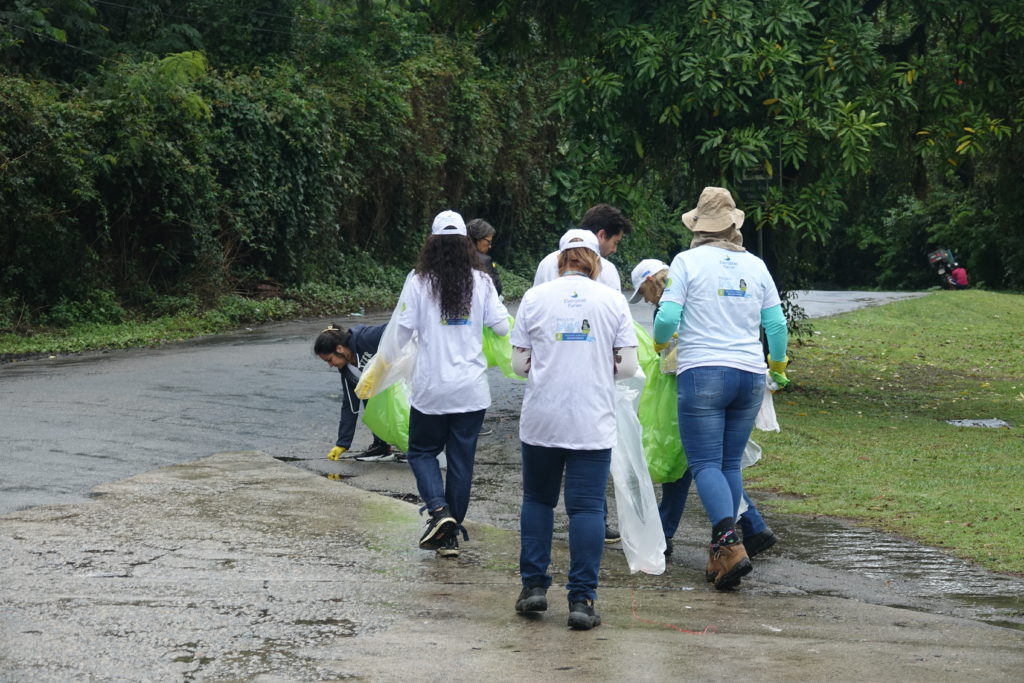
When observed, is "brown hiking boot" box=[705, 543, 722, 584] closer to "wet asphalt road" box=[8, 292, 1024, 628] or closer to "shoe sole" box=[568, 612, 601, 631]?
"wet asphalt road" box=[8, 292, 1024, 628]

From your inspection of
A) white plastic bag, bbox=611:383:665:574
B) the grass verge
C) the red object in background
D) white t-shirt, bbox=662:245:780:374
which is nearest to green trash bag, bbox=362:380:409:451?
white plastic bag, bbox=611:383:665:574

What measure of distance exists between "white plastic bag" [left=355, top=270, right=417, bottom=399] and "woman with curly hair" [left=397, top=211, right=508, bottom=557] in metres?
0.36

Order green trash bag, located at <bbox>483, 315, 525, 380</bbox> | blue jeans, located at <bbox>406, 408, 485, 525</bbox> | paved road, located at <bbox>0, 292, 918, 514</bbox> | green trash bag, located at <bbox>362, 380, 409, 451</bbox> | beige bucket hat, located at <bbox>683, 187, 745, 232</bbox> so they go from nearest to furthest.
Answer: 1. beige bucket hat, located at <bbox>683, 187, 745, 232</bbox>
2. blue jeans, located at <bbox>406, 408, 485, 525</bbox>
3. green trash bag, located at <bbox>483, 315, 525, 380</bbox>
4. green trash bag, located at <bbox>362, 380, 409, 451</bbox>
5. paved road, located at <bbox>0, 292, 918, 514</bbox>

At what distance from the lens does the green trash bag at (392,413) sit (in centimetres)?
841

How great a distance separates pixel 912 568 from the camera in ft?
21.8

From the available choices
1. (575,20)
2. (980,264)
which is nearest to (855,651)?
(575,20)

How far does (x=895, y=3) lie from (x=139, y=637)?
416 inches

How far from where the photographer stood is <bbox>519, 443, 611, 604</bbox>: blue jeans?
5629mm

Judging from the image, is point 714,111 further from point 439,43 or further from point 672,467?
point 439,43

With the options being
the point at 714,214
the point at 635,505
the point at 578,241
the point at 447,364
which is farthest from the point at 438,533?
the point at 714,214

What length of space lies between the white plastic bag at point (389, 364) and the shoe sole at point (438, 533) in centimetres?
102

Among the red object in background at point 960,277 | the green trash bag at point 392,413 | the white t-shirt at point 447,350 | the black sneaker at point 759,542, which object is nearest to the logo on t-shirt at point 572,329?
the white t-shirt at point 447,350

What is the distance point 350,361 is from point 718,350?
3.81 m

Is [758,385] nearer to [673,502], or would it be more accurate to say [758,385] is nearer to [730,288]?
[730,288]
